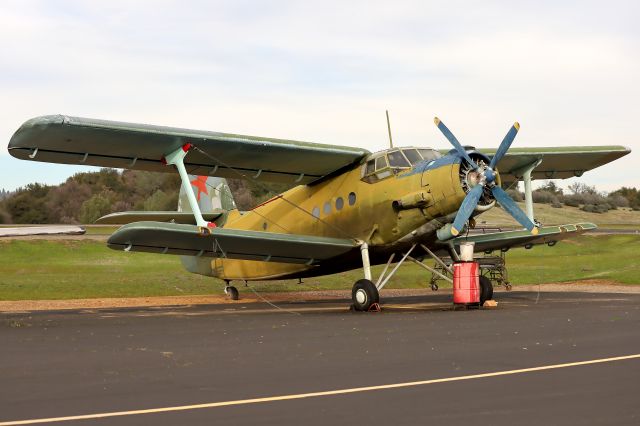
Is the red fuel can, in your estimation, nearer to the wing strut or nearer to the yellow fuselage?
the yellow fuselage

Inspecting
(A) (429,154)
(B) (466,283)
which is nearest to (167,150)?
(A) (429,154)

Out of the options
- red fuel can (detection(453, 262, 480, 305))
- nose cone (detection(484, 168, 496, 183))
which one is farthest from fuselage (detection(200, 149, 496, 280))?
red fuel can (detection(453, 262, 480, 305))

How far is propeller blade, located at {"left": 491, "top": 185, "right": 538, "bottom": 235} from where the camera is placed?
Answer: 58.9 ft

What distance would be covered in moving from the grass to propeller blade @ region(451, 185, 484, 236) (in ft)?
40.4

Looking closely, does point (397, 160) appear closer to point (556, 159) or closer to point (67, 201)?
point (556, 159)

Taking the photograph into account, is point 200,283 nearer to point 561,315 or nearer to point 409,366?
point 561,315

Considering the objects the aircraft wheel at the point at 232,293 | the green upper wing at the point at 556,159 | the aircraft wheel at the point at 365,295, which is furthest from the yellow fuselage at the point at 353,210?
the green upper wing at the point at 556,159

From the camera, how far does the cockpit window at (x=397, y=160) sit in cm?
1895

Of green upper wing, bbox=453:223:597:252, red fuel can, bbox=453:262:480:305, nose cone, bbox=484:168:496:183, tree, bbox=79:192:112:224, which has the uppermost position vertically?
tree, bbox=79:192:112:224

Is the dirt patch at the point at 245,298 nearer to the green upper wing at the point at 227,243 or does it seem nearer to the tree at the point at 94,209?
the green upper wing at the point at 227,243

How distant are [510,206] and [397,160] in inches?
112

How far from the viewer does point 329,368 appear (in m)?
8.87

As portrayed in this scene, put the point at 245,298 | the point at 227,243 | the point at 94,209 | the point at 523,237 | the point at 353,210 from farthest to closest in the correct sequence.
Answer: the point at 94,209, the point at 245,298, the point at 523,237, the point at 353,210, the point at 227,243

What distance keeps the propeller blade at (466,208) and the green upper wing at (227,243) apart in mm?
3098
